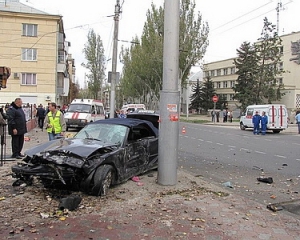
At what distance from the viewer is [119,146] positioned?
682cm

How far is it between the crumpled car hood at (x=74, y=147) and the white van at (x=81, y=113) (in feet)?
51.2

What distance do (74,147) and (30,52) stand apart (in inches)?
1450

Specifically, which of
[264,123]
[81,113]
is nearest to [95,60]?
[81,113]

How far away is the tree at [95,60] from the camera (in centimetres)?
5431

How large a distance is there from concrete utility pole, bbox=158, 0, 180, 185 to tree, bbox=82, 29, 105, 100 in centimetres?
4875

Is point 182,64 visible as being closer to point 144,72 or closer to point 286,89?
point 144,72

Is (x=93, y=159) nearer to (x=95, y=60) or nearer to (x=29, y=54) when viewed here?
(x=29, y=54)

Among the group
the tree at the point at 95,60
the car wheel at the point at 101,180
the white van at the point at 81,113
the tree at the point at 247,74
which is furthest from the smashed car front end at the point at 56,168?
the tree at the point at 95,60

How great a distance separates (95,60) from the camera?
54.4m

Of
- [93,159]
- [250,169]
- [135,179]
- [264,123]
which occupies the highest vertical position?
[264,123]

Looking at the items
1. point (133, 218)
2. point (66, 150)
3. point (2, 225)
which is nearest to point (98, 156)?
point (66, 150)

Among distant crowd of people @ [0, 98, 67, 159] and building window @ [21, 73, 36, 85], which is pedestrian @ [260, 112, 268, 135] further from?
building window @ [21, 73, 36, 85]

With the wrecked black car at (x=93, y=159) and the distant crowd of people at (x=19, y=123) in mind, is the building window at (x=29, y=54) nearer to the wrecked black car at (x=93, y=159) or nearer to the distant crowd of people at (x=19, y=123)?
the distant crowd of people at (x=19, y=123)

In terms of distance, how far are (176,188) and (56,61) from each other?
36690mm
